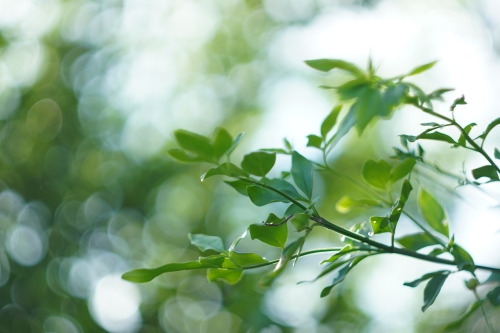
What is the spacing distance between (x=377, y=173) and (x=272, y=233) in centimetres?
7

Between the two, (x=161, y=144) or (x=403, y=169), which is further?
(x=161, y=144)

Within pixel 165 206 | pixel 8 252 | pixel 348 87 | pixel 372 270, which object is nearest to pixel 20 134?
pixel 8 252

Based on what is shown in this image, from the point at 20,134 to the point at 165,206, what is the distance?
26.2 inches

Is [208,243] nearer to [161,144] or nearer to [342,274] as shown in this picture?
[342,274]

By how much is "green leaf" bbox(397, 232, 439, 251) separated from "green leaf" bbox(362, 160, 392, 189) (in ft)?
0.10

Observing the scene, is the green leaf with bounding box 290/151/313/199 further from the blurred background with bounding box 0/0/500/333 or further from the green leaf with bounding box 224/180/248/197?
the blurred background with bounding box 0/0/500/333

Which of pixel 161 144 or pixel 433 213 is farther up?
pixel 433 213

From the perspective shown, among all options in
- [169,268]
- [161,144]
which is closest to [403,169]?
[169,268]

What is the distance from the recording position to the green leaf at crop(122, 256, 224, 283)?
10.5 inches

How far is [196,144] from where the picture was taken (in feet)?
0.91

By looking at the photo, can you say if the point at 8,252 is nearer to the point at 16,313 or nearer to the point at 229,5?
the point at 16,313

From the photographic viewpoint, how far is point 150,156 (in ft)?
7.40

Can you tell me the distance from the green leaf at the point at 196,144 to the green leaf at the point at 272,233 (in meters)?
0.04

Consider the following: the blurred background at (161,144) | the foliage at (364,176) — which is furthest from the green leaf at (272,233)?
the blurred background at (161,144)
